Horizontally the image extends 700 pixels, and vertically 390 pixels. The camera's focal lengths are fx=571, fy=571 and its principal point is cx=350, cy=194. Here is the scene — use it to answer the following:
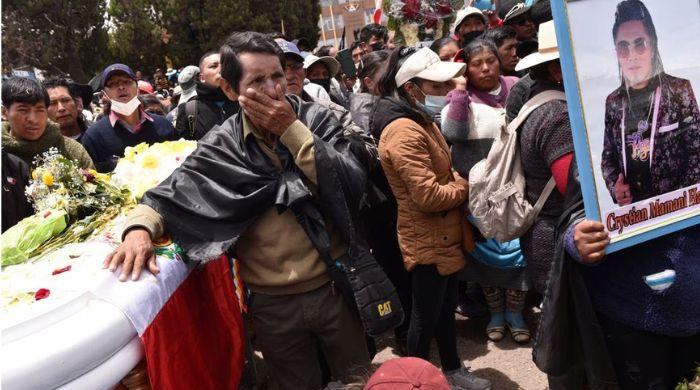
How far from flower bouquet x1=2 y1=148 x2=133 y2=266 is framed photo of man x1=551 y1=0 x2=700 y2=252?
200cm

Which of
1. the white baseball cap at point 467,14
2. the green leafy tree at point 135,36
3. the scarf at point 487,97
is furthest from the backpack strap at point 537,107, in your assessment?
the green leafy tree at point 135,36

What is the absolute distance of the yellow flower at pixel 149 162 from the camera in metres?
2.79

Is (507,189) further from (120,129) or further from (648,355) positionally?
(120,129)

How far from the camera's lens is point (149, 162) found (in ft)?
9.20

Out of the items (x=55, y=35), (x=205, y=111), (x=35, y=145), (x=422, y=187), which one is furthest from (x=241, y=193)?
(x=55, y=35)

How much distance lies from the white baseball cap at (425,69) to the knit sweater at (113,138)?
2.10 meters

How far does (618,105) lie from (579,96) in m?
0.13

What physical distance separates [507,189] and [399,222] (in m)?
0.75

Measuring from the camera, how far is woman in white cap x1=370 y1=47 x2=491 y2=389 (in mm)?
2625

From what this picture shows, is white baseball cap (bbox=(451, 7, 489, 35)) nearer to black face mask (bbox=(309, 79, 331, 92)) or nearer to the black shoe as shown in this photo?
black face mask (bbox=(309, 79, 331, 92))

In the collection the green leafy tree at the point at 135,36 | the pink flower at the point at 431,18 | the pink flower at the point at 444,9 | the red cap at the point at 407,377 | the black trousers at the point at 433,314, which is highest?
the green leafy tree at the point at 135,36

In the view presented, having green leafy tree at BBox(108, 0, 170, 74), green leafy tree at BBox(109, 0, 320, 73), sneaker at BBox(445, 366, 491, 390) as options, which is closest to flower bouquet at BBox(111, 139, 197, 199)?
sneaker at BBox(445, 366, 491, 390)

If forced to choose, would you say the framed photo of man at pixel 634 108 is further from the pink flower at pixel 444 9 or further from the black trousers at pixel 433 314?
the pink flower at pixel 444 9

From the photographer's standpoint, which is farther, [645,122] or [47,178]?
[47,178]
